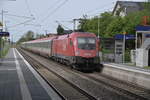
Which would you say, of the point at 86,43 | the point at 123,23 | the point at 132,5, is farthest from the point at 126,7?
the point at 86,43

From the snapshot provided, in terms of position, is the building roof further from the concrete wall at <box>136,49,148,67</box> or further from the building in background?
the concrete wall at <box>136,49,148,67</box>

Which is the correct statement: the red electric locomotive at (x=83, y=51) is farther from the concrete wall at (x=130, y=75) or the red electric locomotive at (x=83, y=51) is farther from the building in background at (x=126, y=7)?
the building in background at (x=126, y=7)

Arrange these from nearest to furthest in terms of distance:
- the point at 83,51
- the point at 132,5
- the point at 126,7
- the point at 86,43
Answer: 1. the point at 83,51
2. the point at 86,43
3. the point at 126,7
4. the point at 132,5

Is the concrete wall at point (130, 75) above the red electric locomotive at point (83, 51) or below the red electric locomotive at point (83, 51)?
below

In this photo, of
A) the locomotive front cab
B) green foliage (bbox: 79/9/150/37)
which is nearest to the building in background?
green foliage (bbox: 79/9/150/37)

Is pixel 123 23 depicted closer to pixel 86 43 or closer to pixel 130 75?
pixel 86 43

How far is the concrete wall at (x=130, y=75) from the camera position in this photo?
54.5 ft

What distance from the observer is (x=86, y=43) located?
24.3m

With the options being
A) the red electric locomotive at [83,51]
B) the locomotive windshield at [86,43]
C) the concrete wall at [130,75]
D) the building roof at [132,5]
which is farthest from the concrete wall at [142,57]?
the building roof at [132,5]

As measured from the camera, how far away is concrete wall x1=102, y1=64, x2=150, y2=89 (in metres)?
16.6

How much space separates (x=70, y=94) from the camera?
46.7 feet

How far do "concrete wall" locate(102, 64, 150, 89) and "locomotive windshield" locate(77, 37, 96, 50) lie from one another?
1920mm

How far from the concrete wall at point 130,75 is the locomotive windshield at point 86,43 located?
6.30 feet

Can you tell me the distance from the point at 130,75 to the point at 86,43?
21.3 ft
